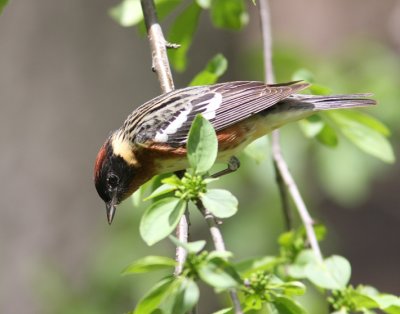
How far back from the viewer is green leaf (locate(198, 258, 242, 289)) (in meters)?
2.23

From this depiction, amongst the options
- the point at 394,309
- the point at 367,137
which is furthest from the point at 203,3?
the point at 394,309

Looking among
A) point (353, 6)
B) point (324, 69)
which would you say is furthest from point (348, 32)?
point (324, 69)

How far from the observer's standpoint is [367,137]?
365 cm

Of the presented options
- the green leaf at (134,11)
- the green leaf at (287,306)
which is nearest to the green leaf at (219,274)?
the green leaf at (287,306)

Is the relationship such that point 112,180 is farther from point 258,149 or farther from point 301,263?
point 301,263

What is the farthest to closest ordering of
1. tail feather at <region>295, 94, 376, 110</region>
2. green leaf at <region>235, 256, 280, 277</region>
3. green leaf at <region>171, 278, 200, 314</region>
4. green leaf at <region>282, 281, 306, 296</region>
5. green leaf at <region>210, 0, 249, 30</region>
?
green leaf at <region>210, 0, 249, 30</region>
tail feather at <region>295, 94, 376, 110</region>
green leaf at <region>235, 256, 280, 277</region>
green leaf at <region>282, 281, 306, 296</region>
green leaf at <region>171, 278, 200, 314</region>

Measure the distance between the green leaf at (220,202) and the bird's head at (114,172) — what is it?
128cm

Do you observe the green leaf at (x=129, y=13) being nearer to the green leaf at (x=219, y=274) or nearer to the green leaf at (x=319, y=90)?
the green leaf at (x=319, y=90)

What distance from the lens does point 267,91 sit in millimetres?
3949

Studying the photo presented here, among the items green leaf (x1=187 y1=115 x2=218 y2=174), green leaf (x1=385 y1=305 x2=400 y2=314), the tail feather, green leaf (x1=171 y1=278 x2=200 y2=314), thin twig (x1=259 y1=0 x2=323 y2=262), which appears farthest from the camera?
the tail feather

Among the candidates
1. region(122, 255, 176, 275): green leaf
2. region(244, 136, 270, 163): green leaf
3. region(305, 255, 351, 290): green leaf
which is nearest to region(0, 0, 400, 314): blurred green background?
region(244, 136, 270, 163): green leaf

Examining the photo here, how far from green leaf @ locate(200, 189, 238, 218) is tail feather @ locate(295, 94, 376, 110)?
1425 mm

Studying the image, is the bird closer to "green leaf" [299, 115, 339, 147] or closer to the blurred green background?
"green leaf" [299, 115, 339, 147]

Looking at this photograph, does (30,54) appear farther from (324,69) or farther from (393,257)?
(393,257)
